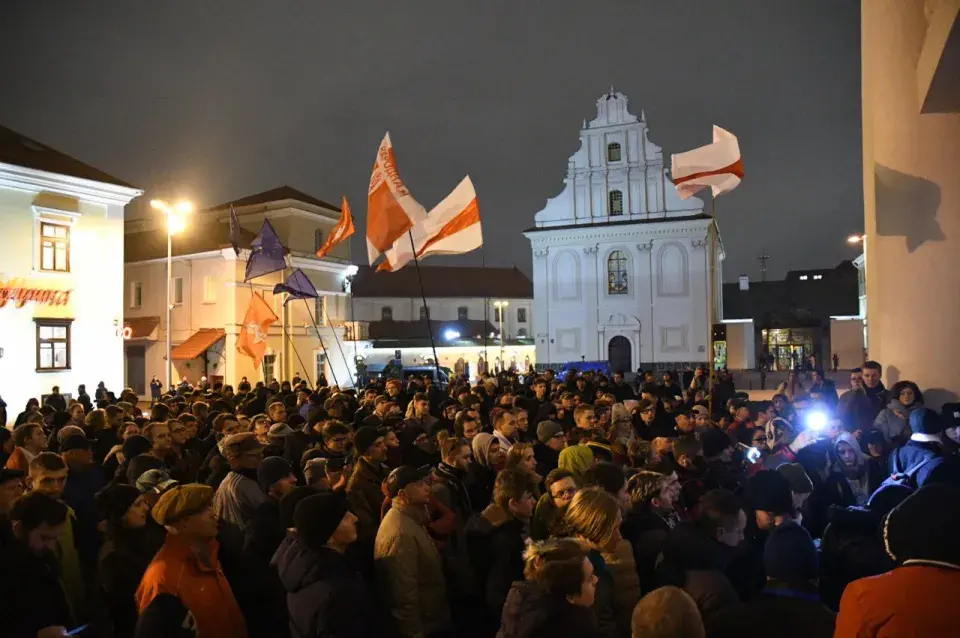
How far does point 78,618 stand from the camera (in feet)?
15.0

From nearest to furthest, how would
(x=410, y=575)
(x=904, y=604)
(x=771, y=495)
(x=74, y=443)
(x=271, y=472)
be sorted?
1. (x=904, y=604)
2. (x=771, y=495)
3. (x=410, y=575)
4. (x=271, y=472)
5. (x=74, y=443)

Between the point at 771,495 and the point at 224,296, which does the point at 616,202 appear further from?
the point at 771,495

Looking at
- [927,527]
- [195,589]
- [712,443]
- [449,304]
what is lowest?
A: [195,589]

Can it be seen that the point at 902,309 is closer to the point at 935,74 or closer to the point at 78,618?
the point at 935,74

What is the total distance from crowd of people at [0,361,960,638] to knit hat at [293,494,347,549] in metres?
0.01

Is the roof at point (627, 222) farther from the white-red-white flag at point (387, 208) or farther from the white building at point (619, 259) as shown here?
the white-red-white flag at point (387, 208)

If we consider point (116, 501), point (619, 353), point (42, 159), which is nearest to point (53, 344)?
point (42, 159)

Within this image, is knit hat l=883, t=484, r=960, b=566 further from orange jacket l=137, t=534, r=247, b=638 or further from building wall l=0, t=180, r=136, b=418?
building wall l=0, t=180, r=136, b=418

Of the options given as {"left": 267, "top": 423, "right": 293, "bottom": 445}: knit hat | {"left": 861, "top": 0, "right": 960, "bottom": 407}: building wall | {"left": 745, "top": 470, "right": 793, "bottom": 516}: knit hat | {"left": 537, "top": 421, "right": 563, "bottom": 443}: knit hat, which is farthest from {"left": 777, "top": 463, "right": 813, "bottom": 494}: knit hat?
{"left": 861, "top": 0, "right": 960, "bottom": 407}: building wall

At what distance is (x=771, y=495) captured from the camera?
434 cm

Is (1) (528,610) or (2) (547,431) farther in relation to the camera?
(2) (547,431)

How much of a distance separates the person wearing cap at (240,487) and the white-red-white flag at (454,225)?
698 cm

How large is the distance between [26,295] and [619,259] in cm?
3337

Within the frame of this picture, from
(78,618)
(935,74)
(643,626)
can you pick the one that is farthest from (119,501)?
(935,74)
